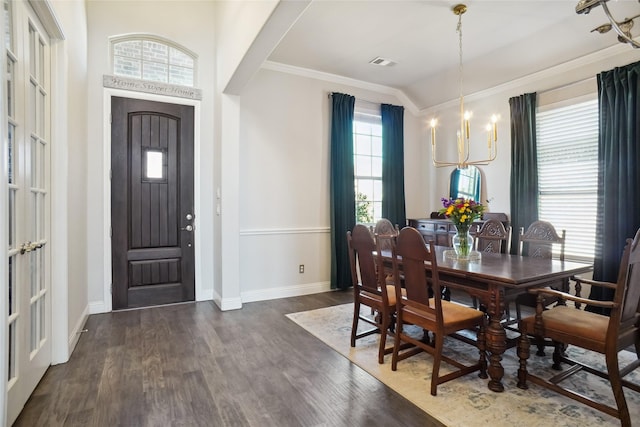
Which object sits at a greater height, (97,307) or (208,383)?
(97,307)

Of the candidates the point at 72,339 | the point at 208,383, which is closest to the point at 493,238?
the point at 208,383

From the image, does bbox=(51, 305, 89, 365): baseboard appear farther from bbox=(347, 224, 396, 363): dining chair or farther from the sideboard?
the sideboard

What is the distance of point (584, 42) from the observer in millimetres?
3691

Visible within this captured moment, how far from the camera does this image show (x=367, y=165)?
5434 millimetres

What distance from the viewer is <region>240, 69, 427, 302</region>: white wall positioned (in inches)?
176

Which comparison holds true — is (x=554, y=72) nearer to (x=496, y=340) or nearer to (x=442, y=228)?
(x=442, y=228)

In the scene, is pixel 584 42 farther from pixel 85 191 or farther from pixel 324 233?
pixel 85 191

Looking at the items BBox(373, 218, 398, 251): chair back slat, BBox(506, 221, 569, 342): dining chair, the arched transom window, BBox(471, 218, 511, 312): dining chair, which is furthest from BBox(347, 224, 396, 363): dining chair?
the arched transom window

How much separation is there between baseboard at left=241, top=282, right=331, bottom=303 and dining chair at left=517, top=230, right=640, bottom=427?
2.95 m

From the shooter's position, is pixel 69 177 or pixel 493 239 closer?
pixel 69 177

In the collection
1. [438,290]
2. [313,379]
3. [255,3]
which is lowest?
[313,379]

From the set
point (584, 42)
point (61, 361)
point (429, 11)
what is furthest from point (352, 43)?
point (61, 361)

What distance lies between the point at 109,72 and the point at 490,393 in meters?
4.70

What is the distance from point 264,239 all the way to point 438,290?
9.21ft
